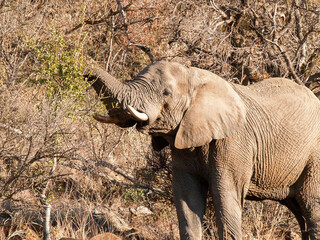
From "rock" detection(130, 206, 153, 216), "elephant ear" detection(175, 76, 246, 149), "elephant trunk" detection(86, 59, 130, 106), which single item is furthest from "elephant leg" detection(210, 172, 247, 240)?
"rock" detection(130, 206, 153, 216)

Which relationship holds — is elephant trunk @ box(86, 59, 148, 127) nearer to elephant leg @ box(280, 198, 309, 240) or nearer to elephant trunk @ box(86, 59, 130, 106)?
elephant trunk @ box(86, 59, 130, 106)

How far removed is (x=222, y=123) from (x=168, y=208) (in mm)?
2092

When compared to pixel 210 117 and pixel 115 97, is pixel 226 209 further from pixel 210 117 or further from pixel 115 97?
pixel 115 97

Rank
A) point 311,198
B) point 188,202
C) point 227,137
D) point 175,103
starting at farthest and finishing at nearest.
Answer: point 311,198
point 188,202
point 227,137
point 175,103

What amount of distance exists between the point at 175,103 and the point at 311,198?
186 cm

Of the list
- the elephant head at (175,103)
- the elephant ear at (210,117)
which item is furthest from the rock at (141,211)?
the elephant ear at (210,117)

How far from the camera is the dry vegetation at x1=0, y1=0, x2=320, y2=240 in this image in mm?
5734

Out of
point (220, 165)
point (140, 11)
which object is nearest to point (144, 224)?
point (220, 165)

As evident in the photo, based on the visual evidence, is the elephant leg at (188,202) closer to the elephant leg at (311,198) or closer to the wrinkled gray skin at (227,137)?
the wrinkled gray skin at (227,137)

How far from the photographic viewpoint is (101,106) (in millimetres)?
5898

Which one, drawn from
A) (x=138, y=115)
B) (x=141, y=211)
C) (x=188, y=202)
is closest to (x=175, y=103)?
(x=138, y=115)

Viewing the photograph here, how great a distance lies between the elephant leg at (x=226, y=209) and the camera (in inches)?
225

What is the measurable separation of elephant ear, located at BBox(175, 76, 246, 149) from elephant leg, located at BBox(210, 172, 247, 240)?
448 millimetres

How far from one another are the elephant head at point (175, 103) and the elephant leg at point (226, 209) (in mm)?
452
